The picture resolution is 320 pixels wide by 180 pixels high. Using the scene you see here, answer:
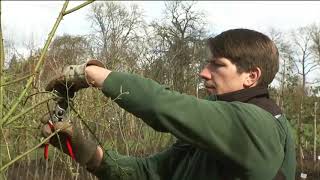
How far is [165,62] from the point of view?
319 inches

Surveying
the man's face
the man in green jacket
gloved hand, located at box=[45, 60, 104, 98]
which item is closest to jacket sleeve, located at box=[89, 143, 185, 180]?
the man in green jacket

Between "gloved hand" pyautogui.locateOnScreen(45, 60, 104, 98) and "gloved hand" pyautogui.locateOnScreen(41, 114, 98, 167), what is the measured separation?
0.34 feet

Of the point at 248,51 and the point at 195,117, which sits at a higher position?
the point at 248,51

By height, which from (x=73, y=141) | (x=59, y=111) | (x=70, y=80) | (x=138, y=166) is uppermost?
(x=70, y=80)

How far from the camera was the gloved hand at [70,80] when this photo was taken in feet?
4.83

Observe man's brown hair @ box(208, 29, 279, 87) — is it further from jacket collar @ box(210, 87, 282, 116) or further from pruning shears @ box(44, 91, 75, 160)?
pruning shears @ box(44, 91, 75, 160)

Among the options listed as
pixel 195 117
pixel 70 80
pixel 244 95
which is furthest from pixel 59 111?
pixel 244 95

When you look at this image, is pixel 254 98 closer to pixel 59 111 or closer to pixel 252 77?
pixel 252 77

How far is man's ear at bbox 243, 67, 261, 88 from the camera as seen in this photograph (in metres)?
1.71

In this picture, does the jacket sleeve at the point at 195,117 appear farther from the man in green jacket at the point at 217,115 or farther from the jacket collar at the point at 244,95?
the jacket collar at the point at 244,95

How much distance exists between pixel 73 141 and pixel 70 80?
1.24ft

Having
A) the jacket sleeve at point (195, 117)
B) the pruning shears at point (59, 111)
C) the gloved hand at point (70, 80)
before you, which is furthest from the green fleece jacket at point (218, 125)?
the pruning shears at point (59, 111)

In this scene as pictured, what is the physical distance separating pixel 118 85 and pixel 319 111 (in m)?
11.8

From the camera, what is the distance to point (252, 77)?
172 centimetres
